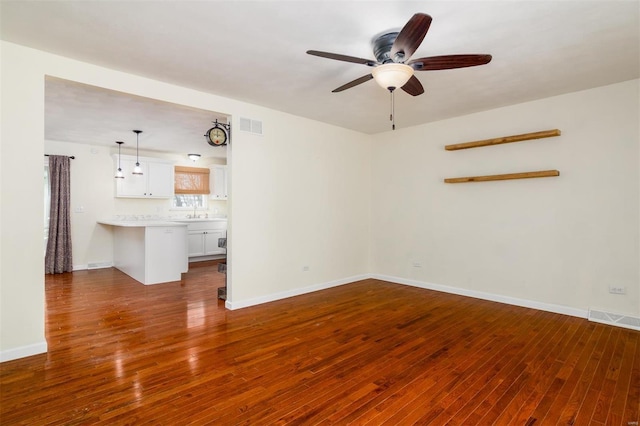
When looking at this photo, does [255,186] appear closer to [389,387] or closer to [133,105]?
[133,105]

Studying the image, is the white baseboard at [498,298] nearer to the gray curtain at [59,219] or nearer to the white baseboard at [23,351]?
the white baseboard at [23,351]

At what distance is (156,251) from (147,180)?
2.49 meters

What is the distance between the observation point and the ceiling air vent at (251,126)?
4.27 m

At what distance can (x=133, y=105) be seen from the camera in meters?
4.29

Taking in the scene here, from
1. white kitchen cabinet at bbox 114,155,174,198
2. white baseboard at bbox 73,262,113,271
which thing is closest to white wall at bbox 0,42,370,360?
white baseboard at bbox 73,262,113,271

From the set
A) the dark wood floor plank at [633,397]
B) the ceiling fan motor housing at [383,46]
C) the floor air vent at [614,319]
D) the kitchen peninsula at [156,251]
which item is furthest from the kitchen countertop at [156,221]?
the floor air vent at [614,319]

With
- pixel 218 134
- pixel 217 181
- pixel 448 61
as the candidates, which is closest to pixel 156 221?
pixel 217 181

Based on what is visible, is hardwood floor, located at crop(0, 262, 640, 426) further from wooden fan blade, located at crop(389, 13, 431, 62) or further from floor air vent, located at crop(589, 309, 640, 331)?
wooden fan blade, located at crop(389, 13, 431, 62)

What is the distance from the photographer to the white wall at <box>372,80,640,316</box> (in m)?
3.65

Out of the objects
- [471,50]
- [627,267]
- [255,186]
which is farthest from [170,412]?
[627,267]

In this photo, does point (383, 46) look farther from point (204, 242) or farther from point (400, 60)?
point (204, 242)

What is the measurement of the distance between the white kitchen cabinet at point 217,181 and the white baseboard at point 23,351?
5860mm

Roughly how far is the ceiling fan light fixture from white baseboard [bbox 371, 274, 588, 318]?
11.5ft

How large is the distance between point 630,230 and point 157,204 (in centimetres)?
847
